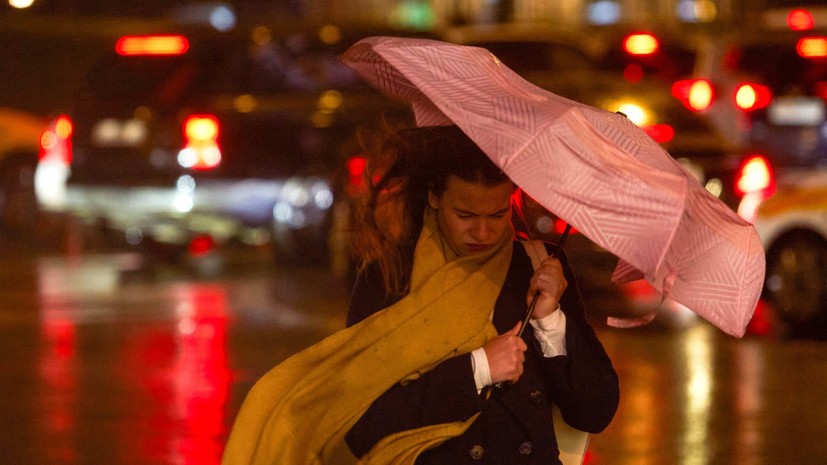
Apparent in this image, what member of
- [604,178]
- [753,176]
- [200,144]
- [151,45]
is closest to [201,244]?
[200,144]

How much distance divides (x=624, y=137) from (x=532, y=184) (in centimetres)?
35

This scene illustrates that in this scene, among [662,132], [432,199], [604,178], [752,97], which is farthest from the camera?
[752,97]

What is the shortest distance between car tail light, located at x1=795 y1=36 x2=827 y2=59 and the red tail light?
2.51 metres

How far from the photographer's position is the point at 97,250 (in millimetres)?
17047

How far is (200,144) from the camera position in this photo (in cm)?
1370

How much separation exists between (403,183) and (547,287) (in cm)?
45

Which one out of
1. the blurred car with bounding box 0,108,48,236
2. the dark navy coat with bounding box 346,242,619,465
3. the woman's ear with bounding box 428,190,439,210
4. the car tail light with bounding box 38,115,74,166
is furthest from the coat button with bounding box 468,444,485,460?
the blurred car with bounding box 0,108,48,236

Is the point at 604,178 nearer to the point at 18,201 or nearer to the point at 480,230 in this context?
the point at 480,230

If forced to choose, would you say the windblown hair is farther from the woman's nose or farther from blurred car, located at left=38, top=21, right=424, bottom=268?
blurred car, located at left=38, top=21, right=424, bottom=268

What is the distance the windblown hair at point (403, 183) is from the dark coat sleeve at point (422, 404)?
0.74 ft

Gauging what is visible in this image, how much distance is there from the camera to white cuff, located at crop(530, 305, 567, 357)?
3.56 m

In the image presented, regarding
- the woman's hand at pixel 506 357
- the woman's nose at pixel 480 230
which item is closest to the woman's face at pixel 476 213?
the woman's nose at pixel 480 230

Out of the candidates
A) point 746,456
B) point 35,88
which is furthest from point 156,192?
point 35,88

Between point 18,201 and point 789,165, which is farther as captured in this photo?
point 18,201
